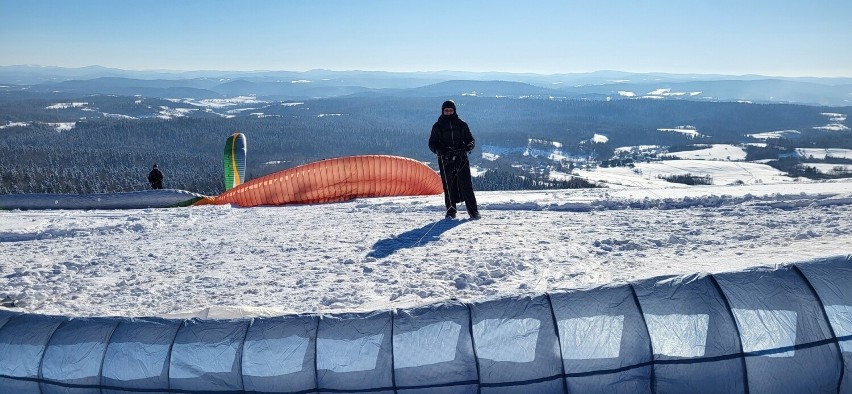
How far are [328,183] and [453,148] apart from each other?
5778 mm

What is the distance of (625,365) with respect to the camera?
3.75 meters

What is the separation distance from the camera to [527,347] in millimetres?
3781

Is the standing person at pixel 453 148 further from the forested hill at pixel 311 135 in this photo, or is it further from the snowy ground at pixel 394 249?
the forested hill at pixel 311 135

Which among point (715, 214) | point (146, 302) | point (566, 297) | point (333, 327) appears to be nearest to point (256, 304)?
point (146, 302)

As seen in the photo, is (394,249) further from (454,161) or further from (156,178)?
(156,178)

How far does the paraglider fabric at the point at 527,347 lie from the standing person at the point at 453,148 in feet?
15.9

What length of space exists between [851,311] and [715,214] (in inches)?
194

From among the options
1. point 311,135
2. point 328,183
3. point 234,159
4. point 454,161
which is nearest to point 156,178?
point 234,159

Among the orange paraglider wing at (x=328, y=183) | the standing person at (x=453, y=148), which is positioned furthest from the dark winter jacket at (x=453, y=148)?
the orange paraglider wing at (x=328, y=183)

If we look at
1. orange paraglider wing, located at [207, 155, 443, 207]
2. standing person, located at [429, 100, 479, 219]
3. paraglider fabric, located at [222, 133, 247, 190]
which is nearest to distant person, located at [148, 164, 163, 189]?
paraglider fabric, located at [222, 133, 247, 190]

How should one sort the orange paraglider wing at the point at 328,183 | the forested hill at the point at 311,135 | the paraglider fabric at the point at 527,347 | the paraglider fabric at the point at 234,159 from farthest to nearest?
1. the forested hill at the point at 311,135
2. the paraglider fabric at the point at 234,159
3. the orange paraglider wing at the point at 328,183
4. the paraglider fabric at the point at 527,347

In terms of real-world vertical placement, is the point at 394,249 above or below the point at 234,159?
above

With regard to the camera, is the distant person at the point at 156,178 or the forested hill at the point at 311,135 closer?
the distant person at the point at 156,178

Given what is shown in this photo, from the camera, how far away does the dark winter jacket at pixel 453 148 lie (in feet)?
28.1
